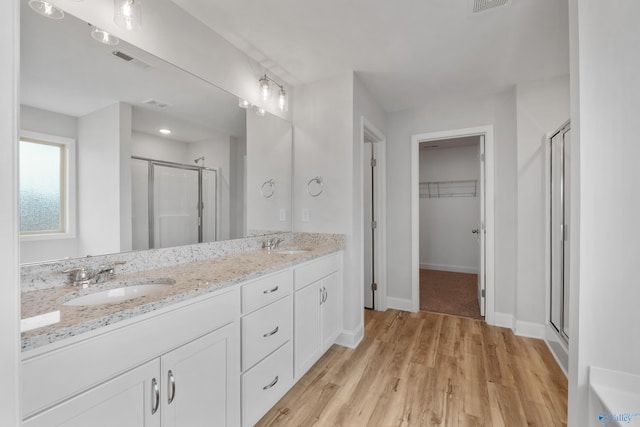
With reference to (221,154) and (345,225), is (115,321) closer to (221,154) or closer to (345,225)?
(221,154)

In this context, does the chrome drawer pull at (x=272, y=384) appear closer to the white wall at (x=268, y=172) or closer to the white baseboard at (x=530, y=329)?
the white wall at (x=268, y=172)

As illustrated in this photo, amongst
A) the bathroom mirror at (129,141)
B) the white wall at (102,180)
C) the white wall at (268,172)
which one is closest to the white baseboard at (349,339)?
the white wall at (268,172)

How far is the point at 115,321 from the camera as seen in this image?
34.5 inches

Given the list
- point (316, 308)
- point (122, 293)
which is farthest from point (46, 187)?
point (316, 308)

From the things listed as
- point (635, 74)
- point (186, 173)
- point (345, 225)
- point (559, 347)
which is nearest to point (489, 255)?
point (559, 347)

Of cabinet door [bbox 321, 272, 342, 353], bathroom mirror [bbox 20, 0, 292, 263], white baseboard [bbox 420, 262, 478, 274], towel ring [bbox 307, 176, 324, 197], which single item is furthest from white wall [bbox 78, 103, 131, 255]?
white baseboard [bbox 420, 262, 478, 274]

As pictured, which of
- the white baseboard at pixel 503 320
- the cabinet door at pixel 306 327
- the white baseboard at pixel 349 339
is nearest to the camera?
the cabinet door at pixel 306 327

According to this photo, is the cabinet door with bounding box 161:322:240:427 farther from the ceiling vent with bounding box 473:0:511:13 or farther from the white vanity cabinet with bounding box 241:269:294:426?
the ceiling vent with bounding box 473:0:511:13

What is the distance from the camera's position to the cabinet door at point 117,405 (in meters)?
0.77

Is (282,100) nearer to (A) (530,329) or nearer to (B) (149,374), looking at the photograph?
(B) (149,374)

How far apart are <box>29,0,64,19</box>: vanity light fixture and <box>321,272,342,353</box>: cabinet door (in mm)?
2060

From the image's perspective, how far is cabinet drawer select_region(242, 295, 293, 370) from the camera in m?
1.41

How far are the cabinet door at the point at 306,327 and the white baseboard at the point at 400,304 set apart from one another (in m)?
1.58

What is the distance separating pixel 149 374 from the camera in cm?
97
